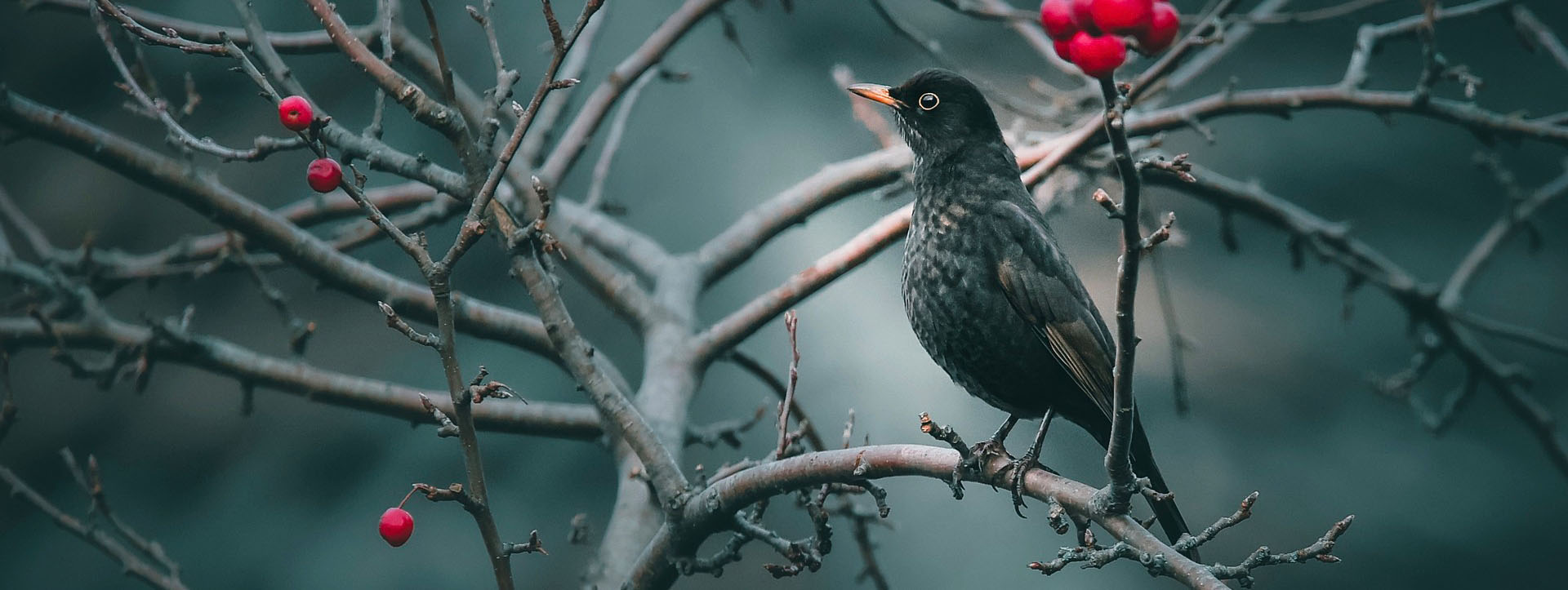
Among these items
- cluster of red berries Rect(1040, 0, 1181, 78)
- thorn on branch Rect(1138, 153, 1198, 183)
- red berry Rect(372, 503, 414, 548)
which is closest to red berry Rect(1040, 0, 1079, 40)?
cluster of red berries Rect(1040, 0, 1181, 78)

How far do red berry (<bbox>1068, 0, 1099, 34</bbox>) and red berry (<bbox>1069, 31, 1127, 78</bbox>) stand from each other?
0.11 feet

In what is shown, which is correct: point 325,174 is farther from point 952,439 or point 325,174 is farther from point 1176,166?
point 1176,166

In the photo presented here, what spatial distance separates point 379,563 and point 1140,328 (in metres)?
3.96

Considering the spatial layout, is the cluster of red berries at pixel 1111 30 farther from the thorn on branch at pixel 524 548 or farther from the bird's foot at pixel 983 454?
the thorn on branch at pixel 524 548

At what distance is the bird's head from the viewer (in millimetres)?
2762

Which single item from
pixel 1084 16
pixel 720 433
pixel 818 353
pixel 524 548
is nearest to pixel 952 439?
pixel 524 548

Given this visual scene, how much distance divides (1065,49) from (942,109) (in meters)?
1.57

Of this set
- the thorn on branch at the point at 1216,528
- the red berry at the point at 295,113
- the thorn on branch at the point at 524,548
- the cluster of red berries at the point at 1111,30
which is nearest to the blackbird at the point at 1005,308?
the thorn on branch at the point at 1216,528

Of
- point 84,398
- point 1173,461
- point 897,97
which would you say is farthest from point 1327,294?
point 84,398

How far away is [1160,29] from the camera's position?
119 centimetres

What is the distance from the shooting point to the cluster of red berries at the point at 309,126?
169 centimetres

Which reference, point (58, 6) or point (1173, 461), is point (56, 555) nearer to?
point (58, 6)

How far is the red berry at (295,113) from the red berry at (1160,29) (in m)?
1.25

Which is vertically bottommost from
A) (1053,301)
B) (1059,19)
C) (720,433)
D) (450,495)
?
(450,495)
